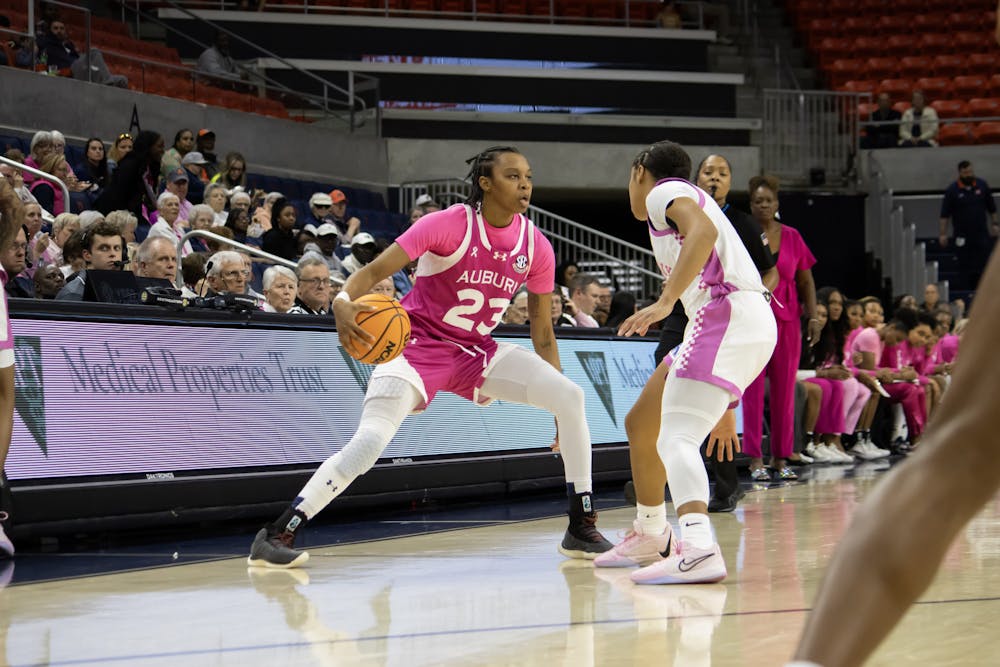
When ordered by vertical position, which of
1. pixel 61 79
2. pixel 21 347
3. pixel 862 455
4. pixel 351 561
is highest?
pixel 61 79

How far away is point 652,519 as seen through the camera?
17.9 ft

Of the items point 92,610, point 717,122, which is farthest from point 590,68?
point 92,610

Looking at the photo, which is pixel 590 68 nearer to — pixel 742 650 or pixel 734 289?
pixel 734 289

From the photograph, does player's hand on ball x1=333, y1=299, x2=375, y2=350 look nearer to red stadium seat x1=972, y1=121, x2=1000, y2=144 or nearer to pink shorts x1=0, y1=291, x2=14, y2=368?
pink shorts x1=0, y1=291, x2=14, y2=368

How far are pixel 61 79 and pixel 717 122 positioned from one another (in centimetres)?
1108

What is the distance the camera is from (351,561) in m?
5.55

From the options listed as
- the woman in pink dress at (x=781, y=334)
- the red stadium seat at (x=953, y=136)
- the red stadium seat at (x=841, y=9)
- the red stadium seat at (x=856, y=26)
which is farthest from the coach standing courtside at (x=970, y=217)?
the woman in pink dress at (x=781, y=334)

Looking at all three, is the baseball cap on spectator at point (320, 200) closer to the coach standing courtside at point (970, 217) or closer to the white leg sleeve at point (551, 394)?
the white leg sleeve at point (551, 394)

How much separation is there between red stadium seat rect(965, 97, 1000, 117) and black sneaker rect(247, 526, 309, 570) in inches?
799

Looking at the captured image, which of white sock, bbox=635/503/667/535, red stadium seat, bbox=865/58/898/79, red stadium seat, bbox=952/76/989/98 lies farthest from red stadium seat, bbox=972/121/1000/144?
white sock, bbox=635/503/667/535

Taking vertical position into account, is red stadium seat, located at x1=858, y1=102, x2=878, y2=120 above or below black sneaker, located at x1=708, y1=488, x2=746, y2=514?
above

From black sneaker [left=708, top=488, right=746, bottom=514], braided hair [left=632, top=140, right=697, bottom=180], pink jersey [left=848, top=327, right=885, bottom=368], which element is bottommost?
pink jersey [left=848, top=327, right=885, bottom=368]

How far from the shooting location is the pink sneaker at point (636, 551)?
5.40 meters

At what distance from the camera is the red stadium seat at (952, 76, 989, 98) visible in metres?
23.5
